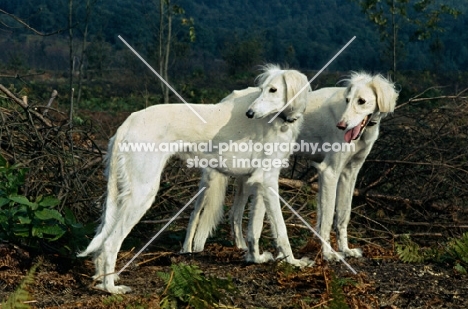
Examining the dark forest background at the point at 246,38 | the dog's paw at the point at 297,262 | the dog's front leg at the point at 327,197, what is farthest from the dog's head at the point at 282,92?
the dark forest background at the point at 246,38

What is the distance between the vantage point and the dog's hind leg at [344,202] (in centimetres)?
802

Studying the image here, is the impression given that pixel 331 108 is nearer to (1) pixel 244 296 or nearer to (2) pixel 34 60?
(1) pixel 244 296

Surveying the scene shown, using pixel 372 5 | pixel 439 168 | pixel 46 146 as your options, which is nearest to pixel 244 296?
pixel 46 146

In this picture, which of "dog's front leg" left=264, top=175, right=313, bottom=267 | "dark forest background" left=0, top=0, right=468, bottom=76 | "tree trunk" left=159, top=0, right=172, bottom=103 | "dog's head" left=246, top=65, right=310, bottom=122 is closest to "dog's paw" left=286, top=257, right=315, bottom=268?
"dog's front leg" left=264, top=175, right=313, bottom=267

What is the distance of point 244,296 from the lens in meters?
6.23

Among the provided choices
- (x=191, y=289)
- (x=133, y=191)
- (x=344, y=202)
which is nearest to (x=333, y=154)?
(x=344, y=202)

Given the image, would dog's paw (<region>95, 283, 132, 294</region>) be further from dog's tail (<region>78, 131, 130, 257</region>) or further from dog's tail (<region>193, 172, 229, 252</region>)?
dog's tail (<region>193, 172, 229, 252</region>)

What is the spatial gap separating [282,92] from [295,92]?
12 cm

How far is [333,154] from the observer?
7.81 m

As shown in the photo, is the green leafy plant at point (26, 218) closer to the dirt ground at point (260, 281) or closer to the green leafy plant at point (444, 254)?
the dirt ground at point (260, 281)

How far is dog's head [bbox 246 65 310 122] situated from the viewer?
6.99 metres

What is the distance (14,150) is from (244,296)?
11.1 ft

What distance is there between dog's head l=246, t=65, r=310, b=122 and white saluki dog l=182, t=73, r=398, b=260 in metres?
0.47

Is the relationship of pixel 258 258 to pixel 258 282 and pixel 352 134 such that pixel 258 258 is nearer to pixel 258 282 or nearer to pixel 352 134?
pixel 258 282
